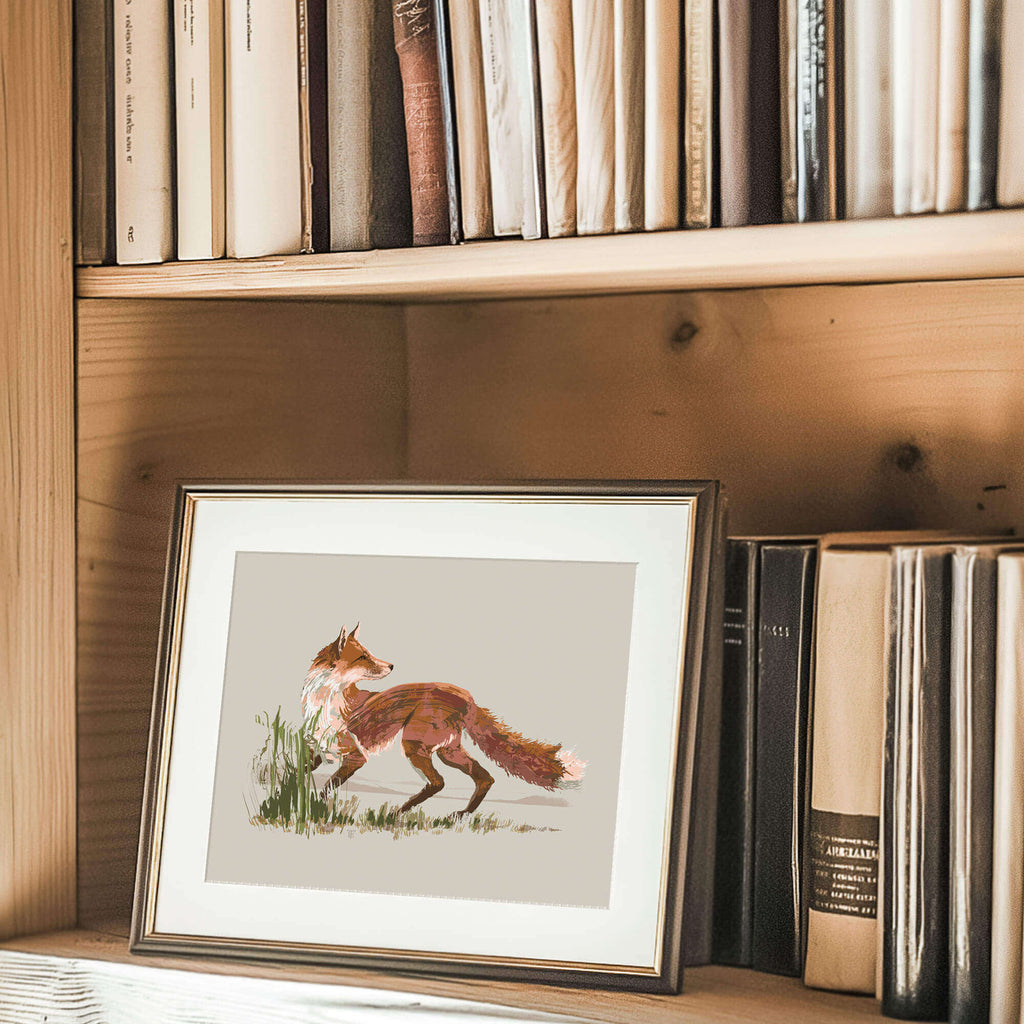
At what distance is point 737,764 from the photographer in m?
Answer: 0.80

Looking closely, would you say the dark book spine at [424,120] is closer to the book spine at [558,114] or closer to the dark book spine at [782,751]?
the book spine at [558,114]

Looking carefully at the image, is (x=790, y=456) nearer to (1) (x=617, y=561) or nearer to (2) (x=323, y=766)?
(1) (x=617, y=561)

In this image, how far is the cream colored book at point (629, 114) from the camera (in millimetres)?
740

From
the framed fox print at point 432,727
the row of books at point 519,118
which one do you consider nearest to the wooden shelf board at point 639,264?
the row of books at point 519,118

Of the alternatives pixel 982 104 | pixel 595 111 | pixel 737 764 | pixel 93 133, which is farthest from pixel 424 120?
pixel 737 764

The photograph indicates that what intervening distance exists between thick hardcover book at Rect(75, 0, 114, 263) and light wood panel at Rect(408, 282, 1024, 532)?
0.33 meters

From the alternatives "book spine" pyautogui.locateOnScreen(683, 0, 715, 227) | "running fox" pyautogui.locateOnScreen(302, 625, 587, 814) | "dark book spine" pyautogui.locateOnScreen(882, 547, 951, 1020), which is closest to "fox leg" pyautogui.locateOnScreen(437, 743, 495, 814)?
"running fox" pyautogui.locateOnScreen(302, 625, 587, 814)

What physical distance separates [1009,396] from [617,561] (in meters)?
0.34

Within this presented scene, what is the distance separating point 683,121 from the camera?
2.41 ft

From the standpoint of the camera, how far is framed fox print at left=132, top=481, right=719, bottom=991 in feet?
2.48

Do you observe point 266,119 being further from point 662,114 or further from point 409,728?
point 409,728

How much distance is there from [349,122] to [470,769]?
43 centimetres

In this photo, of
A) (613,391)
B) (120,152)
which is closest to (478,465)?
(613,391)

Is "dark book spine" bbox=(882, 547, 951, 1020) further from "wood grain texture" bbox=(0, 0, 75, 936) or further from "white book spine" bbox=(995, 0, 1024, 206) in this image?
"wood grain texture" bbox=(0, 0, 75, 936)
